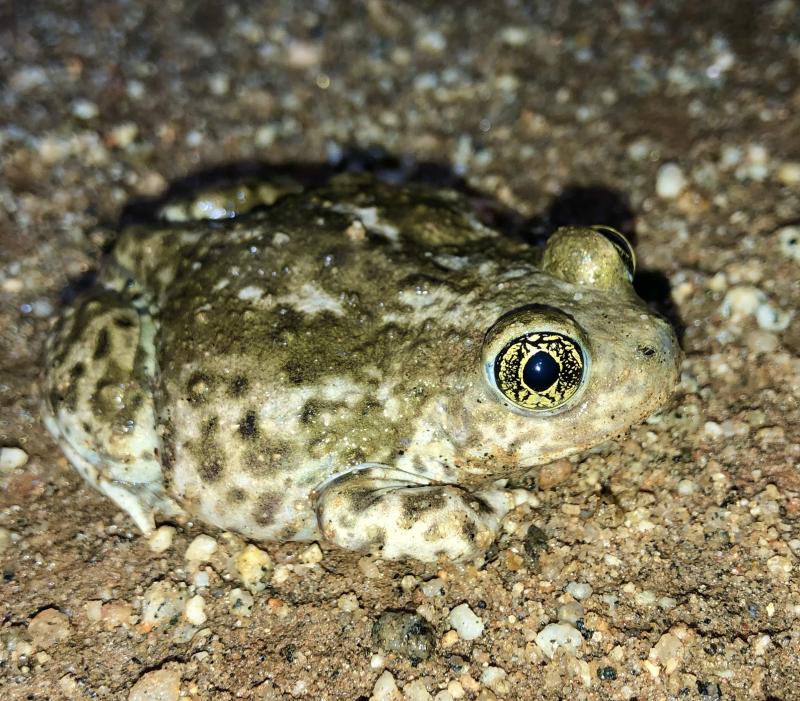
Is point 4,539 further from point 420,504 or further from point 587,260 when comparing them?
point 587,260

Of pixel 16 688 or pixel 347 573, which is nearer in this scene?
pixel 16 688

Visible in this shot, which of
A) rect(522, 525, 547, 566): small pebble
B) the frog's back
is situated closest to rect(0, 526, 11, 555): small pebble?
the frog's back

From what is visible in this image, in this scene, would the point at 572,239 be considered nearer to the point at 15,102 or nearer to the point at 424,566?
the point at 424,566

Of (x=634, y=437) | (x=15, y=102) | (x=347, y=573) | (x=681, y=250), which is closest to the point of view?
(x=347, y=573)

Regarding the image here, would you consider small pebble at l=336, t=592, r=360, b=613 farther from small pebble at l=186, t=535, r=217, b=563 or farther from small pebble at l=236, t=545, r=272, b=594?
small pebble at l=186, t=535, r=217, b=563

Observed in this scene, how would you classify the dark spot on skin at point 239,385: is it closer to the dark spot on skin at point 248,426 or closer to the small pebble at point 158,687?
the dark spot on skin at point 248,426

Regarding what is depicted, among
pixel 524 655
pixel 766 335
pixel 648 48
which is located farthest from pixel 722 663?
pixel 648 48

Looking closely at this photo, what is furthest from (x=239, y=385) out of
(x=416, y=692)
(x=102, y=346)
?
(x=416, y=692)
